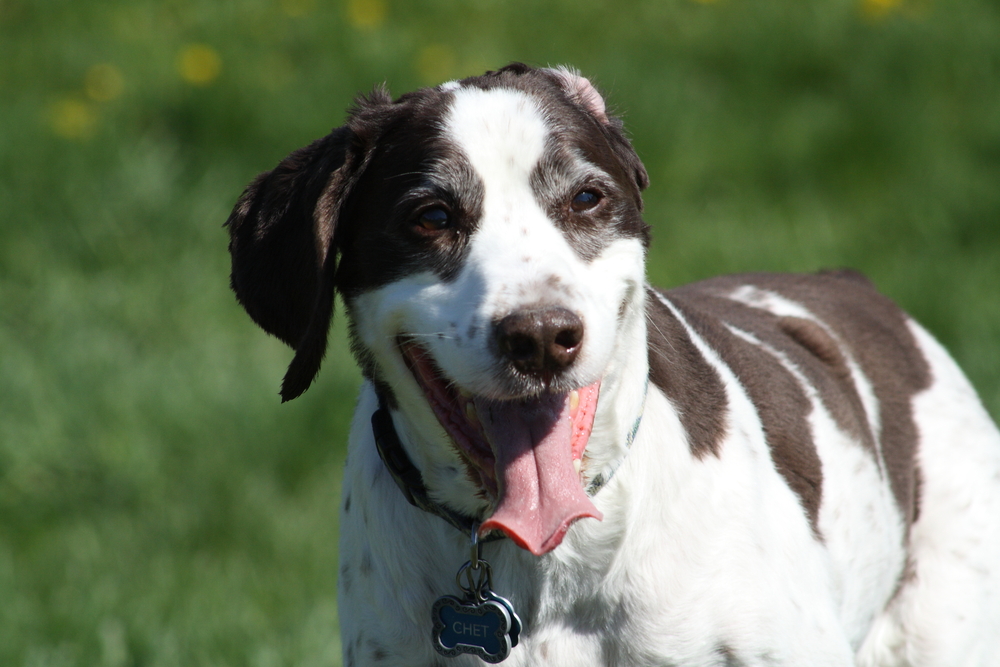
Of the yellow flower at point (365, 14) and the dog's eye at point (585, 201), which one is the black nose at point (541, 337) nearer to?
the dog's eye at point (585, 201)

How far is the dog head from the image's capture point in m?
2.44

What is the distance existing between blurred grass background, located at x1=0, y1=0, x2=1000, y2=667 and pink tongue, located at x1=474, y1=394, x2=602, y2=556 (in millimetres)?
1759

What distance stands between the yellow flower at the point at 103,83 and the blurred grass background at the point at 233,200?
19 millimetres

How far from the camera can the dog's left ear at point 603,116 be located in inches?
113

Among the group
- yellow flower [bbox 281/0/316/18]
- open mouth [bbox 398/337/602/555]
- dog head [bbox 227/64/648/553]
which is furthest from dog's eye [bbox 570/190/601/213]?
yellow flower [bbox 281/0/316/18]

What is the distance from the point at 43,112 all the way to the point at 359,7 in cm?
203

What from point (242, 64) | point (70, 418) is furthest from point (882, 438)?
point (242, 64)

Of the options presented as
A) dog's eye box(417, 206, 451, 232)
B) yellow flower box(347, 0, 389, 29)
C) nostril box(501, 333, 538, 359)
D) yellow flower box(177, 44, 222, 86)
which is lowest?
nostril box(501, 333, 538, 359)

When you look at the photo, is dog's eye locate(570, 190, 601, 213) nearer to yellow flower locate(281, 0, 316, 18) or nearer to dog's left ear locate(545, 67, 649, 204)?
dog's left ear locate(545, 67, 649, 204)

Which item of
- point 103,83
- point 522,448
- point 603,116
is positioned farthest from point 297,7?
point 522,448

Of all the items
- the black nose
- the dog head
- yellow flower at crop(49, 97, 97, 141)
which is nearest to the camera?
the black nose

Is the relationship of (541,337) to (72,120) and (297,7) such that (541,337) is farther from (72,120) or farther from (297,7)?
(297,7)

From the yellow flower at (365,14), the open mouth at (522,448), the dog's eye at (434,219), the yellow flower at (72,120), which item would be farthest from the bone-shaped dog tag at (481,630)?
the yellow flower at (365,14)

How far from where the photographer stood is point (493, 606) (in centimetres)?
258
